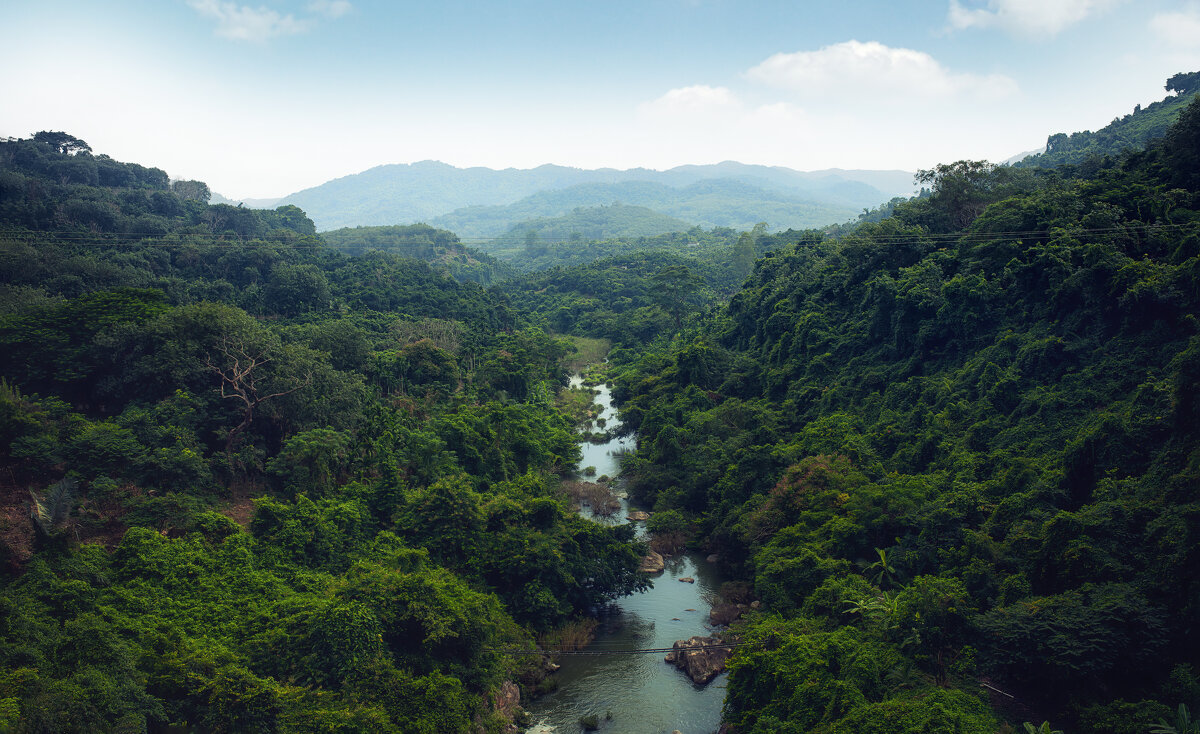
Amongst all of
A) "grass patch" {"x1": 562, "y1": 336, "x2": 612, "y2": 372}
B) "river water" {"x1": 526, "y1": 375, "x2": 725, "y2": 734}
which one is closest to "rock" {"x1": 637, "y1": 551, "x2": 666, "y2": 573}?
"river water" {"x1": 526, "y1": 375, "x2": 725, "y2": 734}

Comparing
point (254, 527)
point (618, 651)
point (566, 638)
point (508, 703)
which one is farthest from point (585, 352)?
point (508, 703)

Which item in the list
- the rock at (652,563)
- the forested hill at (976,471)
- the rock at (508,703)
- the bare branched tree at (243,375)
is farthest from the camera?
the rock at (652,563)

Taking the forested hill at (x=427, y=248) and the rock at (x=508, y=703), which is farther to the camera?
the forested hill at (x=427, y=248)

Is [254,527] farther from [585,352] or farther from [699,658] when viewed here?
[585,352]

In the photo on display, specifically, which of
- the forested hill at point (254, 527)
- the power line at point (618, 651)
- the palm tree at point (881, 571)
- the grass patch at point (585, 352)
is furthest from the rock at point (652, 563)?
the grass patch at point (585, 352)

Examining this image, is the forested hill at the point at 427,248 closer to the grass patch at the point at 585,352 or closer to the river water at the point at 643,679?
the grass patch at the point at 585,352
